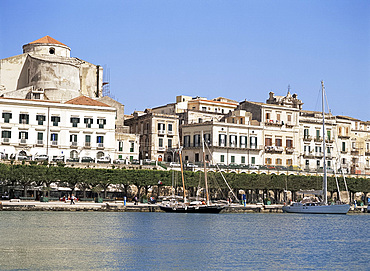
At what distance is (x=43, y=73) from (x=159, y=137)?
16988mm

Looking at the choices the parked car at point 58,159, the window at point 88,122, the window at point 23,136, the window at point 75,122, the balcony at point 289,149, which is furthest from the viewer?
the balcony at point 289,149

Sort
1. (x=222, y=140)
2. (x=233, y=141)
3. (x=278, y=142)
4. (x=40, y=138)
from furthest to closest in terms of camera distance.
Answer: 1. (x=278, y=142)
2. (x=233, y=141)
3. (x=222, y=140)
4. (x=40, y=138)

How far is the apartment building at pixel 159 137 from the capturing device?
8881cm

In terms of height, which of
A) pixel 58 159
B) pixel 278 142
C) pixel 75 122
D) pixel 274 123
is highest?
pixel 274 123

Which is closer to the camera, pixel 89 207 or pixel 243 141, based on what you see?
pixel 89 207

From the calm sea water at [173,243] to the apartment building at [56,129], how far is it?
18252 millimetres

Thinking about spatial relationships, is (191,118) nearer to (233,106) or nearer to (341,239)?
(233,106)

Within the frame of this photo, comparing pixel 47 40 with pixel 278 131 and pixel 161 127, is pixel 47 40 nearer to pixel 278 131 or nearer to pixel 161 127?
pixel 161 127

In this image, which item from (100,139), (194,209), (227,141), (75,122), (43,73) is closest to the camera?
(194,209)

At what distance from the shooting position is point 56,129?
79562 mm

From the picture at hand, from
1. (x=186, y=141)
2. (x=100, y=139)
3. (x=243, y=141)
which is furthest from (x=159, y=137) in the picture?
(x=243, y=141)

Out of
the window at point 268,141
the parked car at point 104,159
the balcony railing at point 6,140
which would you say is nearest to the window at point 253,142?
the window at point 268,141

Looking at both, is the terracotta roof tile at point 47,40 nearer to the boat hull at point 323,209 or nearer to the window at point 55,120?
the window at point 55,120

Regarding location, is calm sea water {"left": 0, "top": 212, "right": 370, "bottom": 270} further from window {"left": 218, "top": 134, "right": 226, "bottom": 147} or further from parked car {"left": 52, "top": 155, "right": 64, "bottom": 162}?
window {"left": 218, "top": 134, "right": 226, "bottom": 147}
